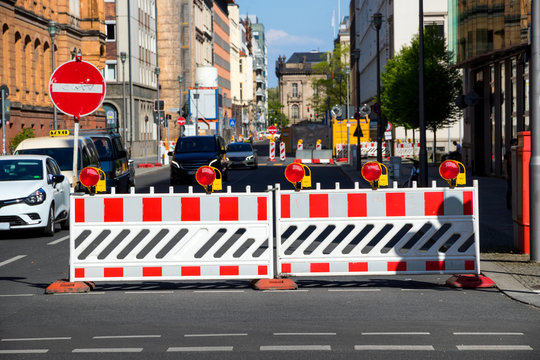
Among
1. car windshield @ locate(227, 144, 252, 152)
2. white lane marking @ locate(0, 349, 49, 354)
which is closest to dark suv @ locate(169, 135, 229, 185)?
car windshield @ locate(227, 144, 252, 152)

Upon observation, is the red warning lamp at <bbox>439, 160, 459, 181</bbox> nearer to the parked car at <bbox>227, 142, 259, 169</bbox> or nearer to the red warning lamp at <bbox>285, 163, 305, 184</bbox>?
the red warning lamp at <bbox>285, 163, 305, 184</bbox>

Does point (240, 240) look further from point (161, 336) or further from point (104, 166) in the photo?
point (104, 166)

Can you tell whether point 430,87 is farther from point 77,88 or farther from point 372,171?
point 372,171

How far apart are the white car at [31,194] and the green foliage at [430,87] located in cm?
4067

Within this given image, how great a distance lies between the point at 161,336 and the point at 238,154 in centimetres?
4636

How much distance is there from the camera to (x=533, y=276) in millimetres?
11875

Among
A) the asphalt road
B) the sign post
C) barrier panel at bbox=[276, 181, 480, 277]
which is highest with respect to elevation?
the sign post

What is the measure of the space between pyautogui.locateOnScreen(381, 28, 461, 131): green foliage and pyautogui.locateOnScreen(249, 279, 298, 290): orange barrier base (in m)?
47.7

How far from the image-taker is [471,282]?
11172 mm

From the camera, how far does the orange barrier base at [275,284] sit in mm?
11047

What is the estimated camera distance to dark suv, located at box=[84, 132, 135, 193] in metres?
26.1

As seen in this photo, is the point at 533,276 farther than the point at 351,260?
Yes

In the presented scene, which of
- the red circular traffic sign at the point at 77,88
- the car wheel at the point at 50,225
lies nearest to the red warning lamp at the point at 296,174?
the red circular traffic sign at the point at 77,88

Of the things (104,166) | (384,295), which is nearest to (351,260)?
(384,295)
